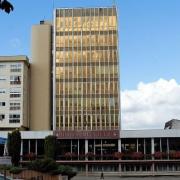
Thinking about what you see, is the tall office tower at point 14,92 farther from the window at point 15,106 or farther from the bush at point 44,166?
the bush at point 44,166

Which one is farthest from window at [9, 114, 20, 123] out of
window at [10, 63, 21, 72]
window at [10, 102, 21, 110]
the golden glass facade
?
window at [10, 63, 21, 72]

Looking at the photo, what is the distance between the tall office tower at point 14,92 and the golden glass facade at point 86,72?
8.25 m

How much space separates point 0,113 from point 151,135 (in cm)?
3791

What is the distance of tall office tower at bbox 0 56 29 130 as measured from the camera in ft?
375

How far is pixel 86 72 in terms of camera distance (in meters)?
117

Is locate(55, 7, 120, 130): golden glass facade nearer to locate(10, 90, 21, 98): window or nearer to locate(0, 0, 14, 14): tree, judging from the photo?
locate(10, 90, 21, 98): window

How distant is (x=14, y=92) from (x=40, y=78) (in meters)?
8.72

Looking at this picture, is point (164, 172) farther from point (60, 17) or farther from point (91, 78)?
point (60, 17)

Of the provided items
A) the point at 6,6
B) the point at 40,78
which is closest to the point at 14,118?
the point at 40,78

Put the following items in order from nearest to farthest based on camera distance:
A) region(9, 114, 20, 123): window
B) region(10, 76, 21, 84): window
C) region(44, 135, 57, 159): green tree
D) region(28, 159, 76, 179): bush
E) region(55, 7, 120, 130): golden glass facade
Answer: region(28, 159, 76, 179): bush
region(44, 135, 57, 159): green tree
region(9, 114, 20, 123): window
region(55, 7, 120, 130): golden glass facade
region(10, 76, 21, 84): window

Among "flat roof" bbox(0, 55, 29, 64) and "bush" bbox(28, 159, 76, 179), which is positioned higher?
"flat roof" bbox(0, 55, 29, 64)

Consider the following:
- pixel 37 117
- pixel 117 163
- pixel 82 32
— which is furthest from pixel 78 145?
pixel 82 32

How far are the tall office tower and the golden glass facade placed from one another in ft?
27.1

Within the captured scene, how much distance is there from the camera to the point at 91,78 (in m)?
117
